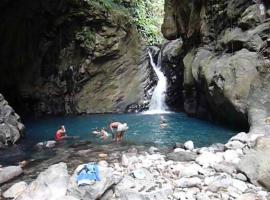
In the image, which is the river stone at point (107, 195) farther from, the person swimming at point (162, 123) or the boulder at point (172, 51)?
the boulder at point (172, 51)

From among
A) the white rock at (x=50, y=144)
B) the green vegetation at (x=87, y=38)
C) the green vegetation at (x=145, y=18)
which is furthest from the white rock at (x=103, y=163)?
the green vegetation at (x=145, y=18)

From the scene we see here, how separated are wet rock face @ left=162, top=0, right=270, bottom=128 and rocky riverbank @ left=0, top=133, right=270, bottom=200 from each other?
359 centimetres

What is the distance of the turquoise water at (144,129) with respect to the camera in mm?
14766

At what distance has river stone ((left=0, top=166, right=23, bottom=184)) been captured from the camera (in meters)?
9.94

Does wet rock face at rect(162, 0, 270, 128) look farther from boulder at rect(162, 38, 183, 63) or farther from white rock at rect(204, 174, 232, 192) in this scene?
white rock at rect(204, 174, 232, 192)

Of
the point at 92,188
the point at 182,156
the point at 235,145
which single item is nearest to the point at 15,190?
the point at 92,188

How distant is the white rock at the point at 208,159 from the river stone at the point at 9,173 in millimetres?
4922

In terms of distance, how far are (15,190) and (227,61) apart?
11.0 meters

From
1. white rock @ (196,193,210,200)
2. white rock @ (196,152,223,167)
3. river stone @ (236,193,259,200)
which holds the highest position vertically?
white rock @ (196,152,223,167)

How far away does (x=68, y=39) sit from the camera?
80.4 ft

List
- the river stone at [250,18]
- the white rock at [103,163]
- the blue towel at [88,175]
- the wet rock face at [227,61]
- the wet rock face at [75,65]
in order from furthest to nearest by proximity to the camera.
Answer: the wet rock face at [75,65], the river stone at [250,18], the wet rock face at [227,61], the white rock at [103,163], the blue towel at [88,175]

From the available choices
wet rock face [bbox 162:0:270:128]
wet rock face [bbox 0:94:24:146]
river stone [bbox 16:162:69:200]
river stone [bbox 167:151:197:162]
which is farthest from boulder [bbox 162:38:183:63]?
river stone [bbox 16:162:69:200]

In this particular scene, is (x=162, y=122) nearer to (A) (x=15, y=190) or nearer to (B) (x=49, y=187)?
(A) (x=15, y=190)

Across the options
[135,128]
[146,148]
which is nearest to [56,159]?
[146,148]
